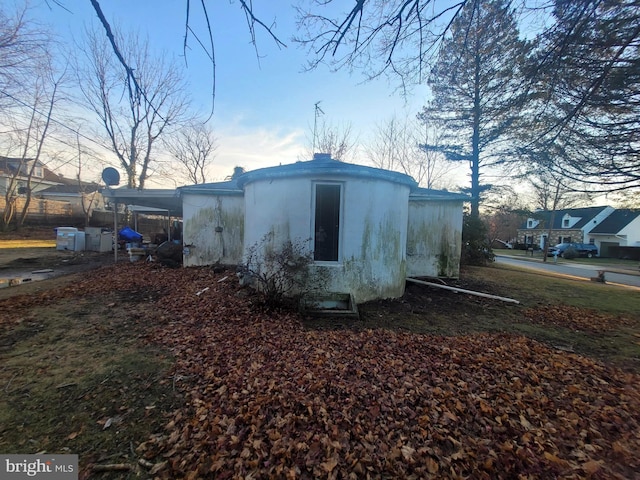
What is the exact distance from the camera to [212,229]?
9.59 m

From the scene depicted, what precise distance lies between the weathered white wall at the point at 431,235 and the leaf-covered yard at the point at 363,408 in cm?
458

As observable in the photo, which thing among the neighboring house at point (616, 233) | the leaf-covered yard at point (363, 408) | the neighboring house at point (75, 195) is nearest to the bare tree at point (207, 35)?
the leaf-covered yard at point (363, 408)

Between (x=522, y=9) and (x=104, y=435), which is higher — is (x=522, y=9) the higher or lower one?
the higher one

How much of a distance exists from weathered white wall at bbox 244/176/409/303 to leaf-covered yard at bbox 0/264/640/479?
4.88 ft

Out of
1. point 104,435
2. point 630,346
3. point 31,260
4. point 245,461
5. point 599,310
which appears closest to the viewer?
point 245,461

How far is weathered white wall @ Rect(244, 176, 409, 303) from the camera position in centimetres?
571

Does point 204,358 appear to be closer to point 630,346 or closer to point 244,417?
point 244,417

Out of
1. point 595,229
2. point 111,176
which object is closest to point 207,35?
point 111,176

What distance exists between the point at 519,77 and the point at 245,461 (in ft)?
18.4

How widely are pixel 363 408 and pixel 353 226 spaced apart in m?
3.76

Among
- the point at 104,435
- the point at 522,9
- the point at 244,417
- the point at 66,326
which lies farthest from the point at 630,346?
the point at 66,326

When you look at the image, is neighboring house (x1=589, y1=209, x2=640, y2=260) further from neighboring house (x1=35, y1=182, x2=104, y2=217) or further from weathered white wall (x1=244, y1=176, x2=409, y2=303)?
neighboring house (x1=35, y1=182, x2=104, y2=217)

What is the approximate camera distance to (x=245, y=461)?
196cm

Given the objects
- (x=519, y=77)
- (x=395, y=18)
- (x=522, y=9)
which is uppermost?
(x=522, y=9)
